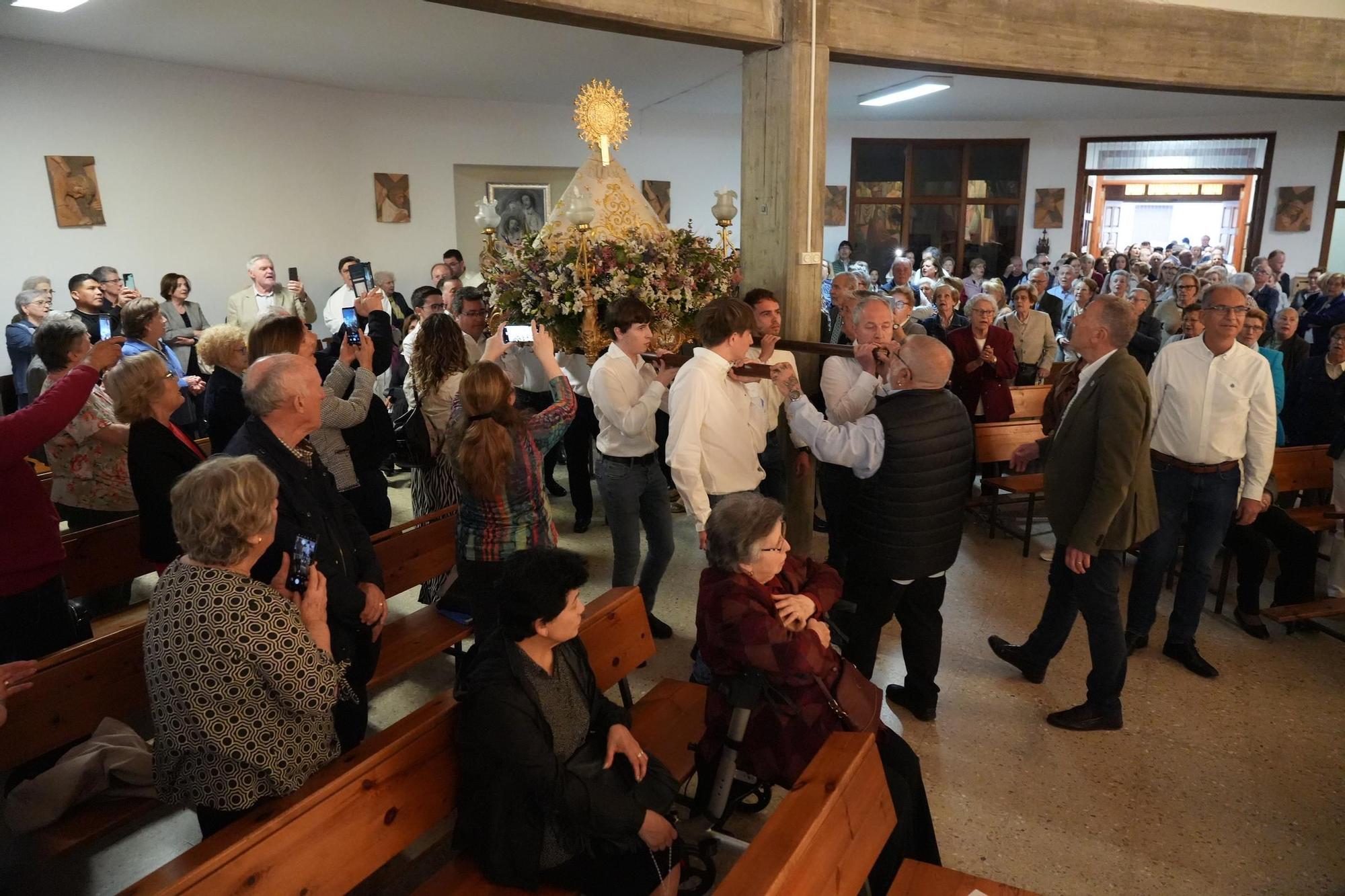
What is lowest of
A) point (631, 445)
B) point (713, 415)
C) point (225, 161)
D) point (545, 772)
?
point (545, 772)

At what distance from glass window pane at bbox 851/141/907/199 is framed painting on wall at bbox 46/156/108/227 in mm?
10824

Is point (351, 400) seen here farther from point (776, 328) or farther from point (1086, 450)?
point (1086, 450)

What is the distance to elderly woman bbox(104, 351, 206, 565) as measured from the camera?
124 inches

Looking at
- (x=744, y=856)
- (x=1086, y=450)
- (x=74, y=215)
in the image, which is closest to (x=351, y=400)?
(x=744, y=856)

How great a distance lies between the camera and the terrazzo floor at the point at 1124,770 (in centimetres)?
286

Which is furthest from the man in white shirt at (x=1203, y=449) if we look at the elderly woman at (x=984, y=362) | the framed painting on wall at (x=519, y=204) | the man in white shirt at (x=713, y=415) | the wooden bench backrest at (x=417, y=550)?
the framed painting on wall at (x=519, y=204)

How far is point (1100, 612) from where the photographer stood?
138 inches

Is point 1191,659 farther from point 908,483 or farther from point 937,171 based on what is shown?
point 937,171

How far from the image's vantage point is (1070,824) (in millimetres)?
3057

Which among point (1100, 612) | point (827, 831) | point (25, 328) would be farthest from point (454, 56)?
point (827, 831)

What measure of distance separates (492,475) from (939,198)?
1309 centimetres

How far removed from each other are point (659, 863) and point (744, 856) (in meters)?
0.50

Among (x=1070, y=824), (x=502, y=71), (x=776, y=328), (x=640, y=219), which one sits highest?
(x=502, y=71)

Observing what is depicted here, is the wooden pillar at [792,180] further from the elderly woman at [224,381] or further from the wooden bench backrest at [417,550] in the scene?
the elderly woman at [224,381]
